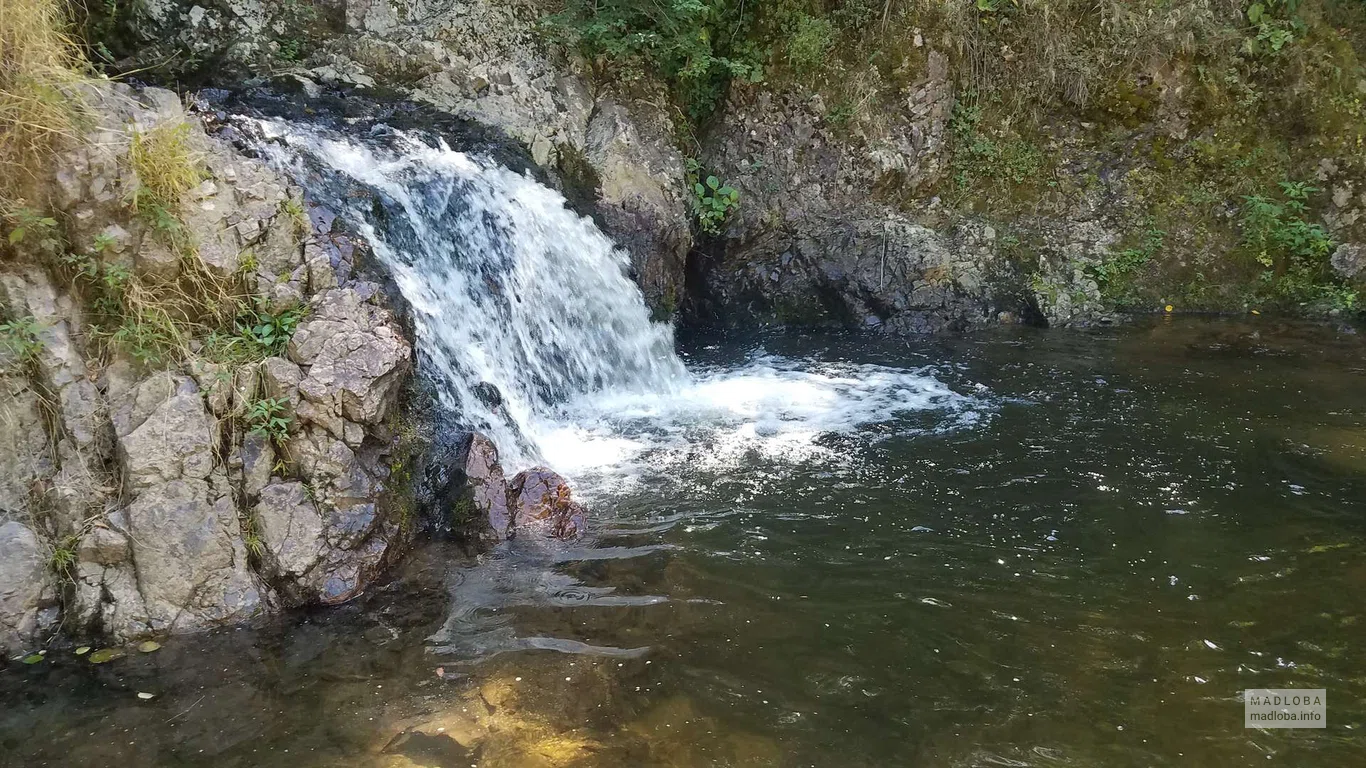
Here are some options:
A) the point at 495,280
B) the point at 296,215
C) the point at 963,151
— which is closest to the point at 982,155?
the point at 963,151

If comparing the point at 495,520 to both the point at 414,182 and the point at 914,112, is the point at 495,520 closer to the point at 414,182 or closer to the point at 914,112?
the point at 414,182

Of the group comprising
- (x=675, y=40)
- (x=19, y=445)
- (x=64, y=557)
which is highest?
(x=675, y=40)

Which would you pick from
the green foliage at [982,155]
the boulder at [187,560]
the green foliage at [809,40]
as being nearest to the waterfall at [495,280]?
the boulder at [187,560]

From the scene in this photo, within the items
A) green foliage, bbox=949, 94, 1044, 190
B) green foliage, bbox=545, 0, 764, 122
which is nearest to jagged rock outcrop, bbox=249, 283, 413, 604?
green foliage, bbox=545, 0, 764, 122

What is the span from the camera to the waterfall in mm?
5887

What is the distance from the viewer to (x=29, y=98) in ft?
13.3

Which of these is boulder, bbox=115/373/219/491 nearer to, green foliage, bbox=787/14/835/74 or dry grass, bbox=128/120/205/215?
dry grass, bbox=128/120/205/215

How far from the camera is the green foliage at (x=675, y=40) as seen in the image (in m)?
8.40

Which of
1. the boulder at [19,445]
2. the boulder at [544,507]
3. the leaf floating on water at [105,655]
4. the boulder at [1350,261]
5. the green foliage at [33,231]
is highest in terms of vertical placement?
the green foliage at [33,231]

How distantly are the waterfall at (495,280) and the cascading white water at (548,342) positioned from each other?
1 cm

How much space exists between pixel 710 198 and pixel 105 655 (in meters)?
7.08

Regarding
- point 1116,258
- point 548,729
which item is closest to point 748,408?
point 548,729

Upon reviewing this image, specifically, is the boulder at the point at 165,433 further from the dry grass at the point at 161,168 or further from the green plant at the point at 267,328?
the dry grass at the point at 161,168

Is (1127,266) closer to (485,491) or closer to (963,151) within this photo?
(963,151)
